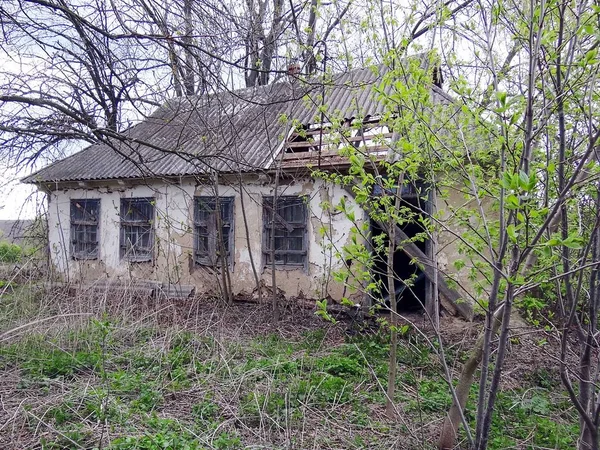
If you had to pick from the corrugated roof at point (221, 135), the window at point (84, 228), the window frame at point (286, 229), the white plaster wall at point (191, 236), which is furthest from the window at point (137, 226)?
the window frame at point (286, 229)

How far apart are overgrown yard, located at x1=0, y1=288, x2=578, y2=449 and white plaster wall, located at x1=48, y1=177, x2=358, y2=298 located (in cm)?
190

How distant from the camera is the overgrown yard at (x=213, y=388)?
3471mm

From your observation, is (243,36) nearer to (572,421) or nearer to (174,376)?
(174,376)

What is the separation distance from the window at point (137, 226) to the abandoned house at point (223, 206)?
26 mm

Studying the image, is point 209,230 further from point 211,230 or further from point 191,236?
point 191,236

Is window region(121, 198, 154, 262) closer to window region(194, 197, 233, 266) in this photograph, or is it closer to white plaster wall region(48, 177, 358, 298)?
white plaster wall region(48, 177, 358, 298)

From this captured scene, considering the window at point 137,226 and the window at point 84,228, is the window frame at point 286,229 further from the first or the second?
the window at point 84,228

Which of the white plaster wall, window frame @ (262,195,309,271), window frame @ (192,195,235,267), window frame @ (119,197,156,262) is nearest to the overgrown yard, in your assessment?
the white plaster wall

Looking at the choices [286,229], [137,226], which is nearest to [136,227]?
[137,226]

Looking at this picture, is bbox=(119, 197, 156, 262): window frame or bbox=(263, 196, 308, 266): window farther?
bbox=(119, 197, 156, 262): window frame

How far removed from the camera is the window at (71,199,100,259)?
1066 cm

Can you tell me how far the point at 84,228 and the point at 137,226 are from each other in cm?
184

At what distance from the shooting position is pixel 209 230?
9.17m

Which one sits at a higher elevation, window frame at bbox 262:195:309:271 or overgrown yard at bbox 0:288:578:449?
window frame at bbox 262:195:309:271
